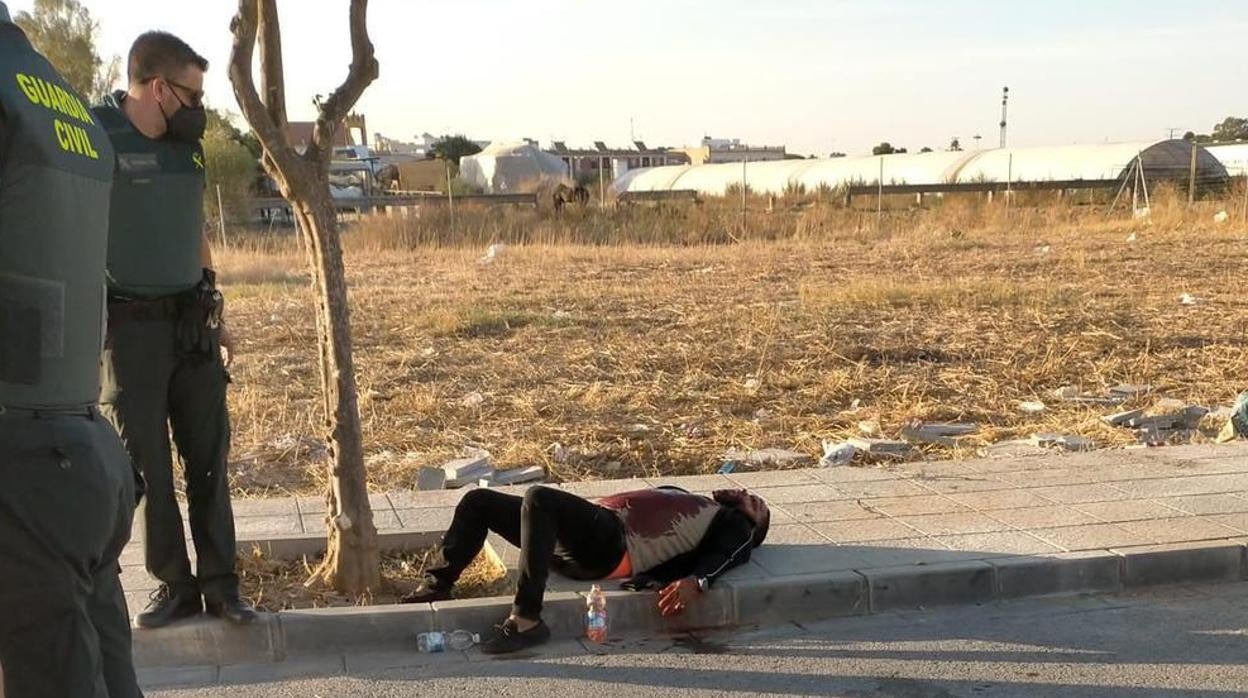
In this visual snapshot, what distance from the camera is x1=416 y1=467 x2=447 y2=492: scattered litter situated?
681 cm

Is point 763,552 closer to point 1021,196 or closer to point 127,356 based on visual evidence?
point 127,356

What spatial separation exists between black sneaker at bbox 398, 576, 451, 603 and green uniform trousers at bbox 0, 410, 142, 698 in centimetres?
236

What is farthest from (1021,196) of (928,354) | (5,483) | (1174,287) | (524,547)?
(5,483)

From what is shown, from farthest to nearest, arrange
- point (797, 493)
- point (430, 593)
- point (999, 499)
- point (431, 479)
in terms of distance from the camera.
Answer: point (431, 479) → point (797, 493) → point (999, 499) → point (430, 593)

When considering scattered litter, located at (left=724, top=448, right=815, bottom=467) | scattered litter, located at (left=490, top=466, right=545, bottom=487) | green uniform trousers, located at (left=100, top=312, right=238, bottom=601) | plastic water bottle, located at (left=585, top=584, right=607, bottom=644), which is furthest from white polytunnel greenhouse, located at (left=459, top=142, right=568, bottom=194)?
green uniform trousers, located at (left=100, top=312, right=238, bottom=601)

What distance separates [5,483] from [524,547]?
101 inches

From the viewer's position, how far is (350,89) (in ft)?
15.8

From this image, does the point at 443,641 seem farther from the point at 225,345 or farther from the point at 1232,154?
the point at 1232,154

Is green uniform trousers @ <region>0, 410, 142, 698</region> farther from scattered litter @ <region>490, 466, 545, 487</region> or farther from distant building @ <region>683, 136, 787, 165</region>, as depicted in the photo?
distant building @ <region>683, 136, 787, 165</region>

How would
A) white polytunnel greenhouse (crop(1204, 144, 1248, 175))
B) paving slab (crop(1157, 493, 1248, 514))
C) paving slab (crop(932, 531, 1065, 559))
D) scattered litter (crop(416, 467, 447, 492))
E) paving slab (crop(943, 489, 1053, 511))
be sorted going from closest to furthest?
paving slab (crop(932, 531, 1065, 559))
paving slab (crop(1157, 493, 1248, 514))
paving slab (crop(943, 489, 1053, 511))
scattered litter (crop(416, 467, 447, 492))
white polytunnel greenhouse (crop(1204, 144, 1248, 175))

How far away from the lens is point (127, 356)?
4109mm

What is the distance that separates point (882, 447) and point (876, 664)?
315 centimetres

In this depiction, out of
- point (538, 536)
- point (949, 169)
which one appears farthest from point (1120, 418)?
point (949, 169)

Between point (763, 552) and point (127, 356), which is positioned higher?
point (127, 356)
